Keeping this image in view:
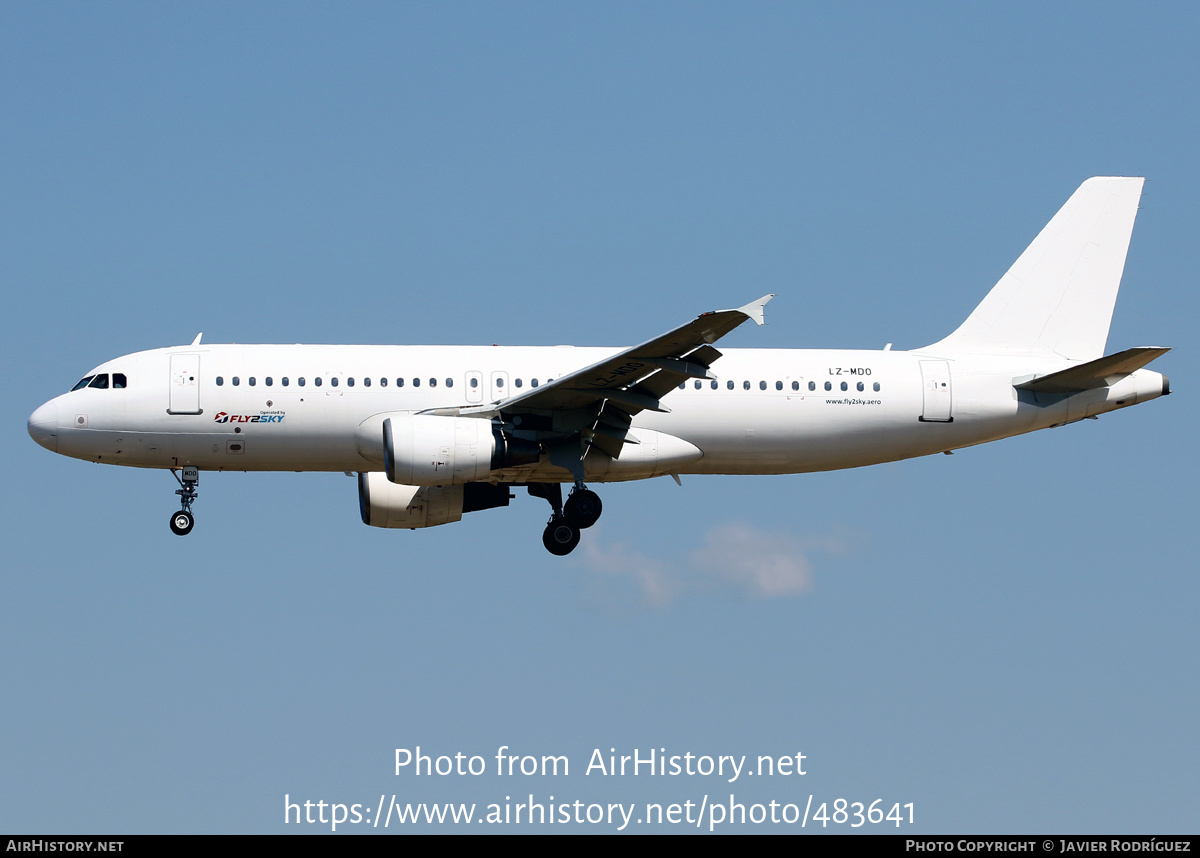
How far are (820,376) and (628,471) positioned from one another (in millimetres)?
4773

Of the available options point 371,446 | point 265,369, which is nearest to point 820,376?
point 371,446

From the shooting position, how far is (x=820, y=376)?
3419 centimetres

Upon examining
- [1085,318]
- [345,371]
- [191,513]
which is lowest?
[191,513]

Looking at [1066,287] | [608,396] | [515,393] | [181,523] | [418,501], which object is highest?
[1066,287]

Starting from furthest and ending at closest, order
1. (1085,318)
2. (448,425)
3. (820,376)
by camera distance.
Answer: (1085,318) < (820,376) < (448,425)

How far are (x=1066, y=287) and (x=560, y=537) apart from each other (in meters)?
13.6

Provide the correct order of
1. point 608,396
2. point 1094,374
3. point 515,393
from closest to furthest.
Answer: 1. point 608,396
2. point 515,393
3. point 1094,374

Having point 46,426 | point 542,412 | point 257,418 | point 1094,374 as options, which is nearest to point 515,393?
point 542,412

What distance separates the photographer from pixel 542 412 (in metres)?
32.3

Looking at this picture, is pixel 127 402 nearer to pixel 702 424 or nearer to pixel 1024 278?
pixel 702 424

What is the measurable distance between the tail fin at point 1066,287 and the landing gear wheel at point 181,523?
678 inches

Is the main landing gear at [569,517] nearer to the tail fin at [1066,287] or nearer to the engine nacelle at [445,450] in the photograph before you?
the engine nacelle at [445,450]

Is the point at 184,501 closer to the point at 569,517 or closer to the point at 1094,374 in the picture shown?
the point at 569,517

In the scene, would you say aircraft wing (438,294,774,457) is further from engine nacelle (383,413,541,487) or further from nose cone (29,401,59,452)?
nose cone (29,401,59,452)
